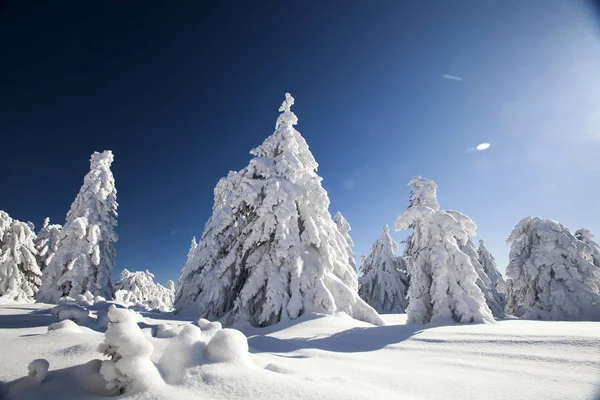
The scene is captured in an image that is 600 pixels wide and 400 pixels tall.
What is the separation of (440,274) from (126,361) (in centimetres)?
1127

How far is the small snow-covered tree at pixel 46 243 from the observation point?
29750mm

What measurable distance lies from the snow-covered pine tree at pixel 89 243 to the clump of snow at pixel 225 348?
24.5 m

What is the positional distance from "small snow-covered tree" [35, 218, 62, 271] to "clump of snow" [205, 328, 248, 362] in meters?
36.8

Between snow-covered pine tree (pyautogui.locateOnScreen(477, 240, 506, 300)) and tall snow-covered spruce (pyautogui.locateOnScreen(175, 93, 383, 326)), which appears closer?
tall snow-covered spruce (pyautogui.locateOnScreen(175, 93, 383, 326))

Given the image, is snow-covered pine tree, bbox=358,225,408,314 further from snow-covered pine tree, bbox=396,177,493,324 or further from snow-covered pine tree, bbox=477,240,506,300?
snow-covered pine tree, bbox=396,177,493,324

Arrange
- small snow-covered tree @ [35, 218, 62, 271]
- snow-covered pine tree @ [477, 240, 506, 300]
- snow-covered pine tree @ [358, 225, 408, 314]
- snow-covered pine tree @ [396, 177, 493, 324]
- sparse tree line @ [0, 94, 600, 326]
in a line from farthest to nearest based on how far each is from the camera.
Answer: snow-covered pine tree @ [477, 240, 506, 300] < small snow-covered tree @ [35, 218, 62, 271] < snow-covered pine tree @ [358, 225, 408, 314] < sparse tree line @ [0, 94, 600, 326] < snow-covered pine tree @ [396, 177, 493, 324]

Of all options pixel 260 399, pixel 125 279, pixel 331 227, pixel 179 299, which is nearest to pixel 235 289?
pixel 331 227

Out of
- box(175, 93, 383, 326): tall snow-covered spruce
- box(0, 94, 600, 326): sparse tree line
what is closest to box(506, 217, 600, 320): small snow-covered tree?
box(0, 94, 600, 326): sparse tree line

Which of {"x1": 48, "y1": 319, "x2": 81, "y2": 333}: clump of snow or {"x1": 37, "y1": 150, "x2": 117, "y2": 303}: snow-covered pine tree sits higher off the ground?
{"x1": 37, "y1": 150, "x2": 117, "y2": 303}: snow-covered pine tree

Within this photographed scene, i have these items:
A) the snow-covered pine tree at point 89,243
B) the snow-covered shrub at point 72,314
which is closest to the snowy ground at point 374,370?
the snow-covered shrub at point 72,314

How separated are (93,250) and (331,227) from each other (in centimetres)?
2146

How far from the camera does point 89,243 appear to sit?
22594 millimetres

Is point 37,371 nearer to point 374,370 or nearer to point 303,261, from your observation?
point 374,370

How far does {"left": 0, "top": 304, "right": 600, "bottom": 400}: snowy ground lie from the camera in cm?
264
